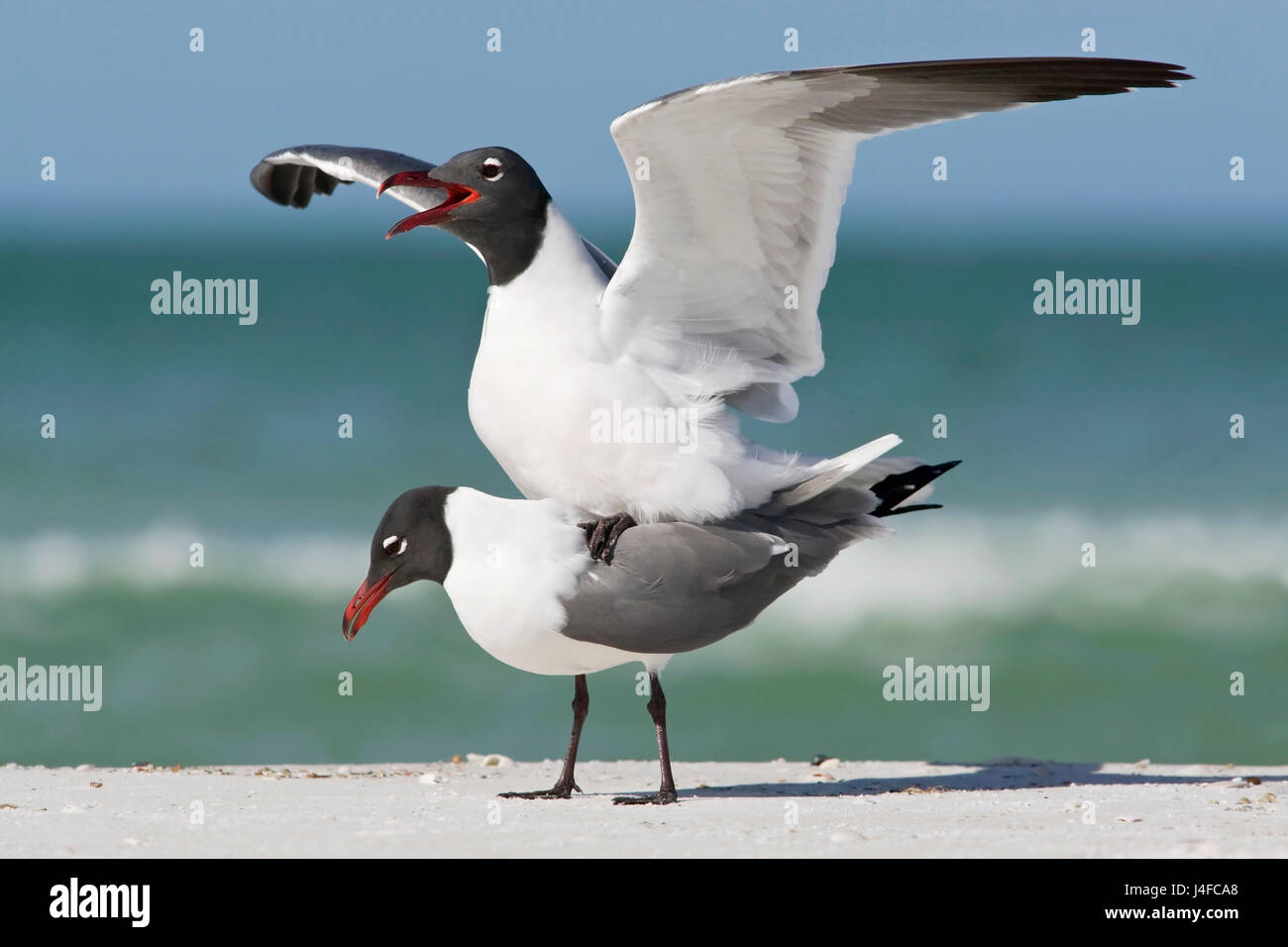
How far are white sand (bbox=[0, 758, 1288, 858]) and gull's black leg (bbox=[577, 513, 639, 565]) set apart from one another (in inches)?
31.7

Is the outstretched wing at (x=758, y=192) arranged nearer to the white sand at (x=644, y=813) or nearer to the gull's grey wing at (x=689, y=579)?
the gull's grey wing at (x=689, y=579)

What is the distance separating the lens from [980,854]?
158 inches

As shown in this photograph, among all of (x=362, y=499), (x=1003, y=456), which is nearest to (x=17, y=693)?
(x=362, y=499)

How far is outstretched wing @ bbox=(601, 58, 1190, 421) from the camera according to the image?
4.80 metres

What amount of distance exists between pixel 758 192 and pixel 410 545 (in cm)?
160

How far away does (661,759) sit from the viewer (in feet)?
16.9

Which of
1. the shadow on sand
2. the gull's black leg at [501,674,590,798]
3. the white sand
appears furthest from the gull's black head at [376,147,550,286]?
the shadow on sand

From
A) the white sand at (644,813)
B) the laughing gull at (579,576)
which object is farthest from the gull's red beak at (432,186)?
the white sand at (644,813)

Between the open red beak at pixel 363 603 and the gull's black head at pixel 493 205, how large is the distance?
111cm

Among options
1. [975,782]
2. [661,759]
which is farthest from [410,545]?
[975,782]

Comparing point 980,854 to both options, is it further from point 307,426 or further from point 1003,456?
point 307,426

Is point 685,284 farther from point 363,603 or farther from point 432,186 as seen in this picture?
point 363,603

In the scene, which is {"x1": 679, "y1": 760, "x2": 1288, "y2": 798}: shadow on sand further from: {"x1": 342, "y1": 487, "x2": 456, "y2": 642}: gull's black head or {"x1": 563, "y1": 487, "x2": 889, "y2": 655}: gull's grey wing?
{"x1": 342, "y1": 487, "x2": 456, "y2": 642}: gull's black head

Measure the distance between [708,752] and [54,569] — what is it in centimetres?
625
